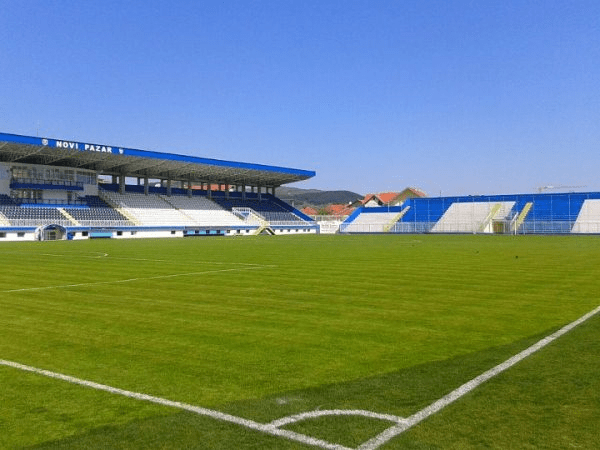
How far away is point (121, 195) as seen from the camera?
7244cm

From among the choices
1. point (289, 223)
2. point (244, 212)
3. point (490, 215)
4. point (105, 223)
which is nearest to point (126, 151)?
point (105, 223)

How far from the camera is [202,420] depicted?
4.86m

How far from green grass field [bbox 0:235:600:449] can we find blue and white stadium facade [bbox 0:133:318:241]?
157ft

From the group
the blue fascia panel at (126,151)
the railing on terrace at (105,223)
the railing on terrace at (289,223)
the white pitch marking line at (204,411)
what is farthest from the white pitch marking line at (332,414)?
the railing on terrace at (289,223)

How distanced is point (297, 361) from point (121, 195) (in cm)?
7031

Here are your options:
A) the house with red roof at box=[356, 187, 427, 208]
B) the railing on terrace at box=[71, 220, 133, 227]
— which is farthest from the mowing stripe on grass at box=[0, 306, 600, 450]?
the house with red roof at box=[356, 187, 427, 208]

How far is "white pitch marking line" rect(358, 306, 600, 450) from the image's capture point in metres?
4.39

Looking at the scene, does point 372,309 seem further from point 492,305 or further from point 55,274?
point 55,274

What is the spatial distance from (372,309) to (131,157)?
58.0 metres

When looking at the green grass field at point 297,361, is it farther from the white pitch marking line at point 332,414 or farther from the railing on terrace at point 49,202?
the railing on terrace at point 49,202

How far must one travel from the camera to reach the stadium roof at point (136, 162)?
5522 cm

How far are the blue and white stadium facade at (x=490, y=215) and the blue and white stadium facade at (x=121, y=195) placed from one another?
13352 mm

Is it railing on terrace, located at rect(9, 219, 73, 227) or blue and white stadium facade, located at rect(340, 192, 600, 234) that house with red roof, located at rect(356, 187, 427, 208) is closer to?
blue and white stadium facade, located at rect(340, 192, 600, 234)

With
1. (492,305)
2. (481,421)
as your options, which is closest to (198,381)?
(481,421)
